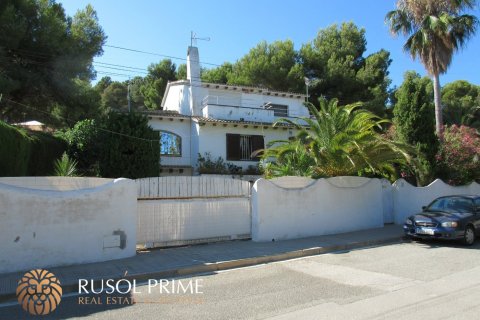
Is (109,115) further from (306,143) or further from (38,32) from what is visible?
(306,143)

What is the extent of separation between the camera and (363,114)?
14156 mm

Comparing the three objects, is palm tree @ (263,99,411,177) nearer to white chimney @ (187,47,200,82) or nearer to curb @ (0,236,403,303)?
curb @ (0,236,403,303)

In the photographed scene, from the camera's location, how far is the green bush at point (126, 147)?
18.2 meters

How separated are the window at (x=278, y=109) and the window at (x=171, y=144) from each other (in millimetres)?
7337

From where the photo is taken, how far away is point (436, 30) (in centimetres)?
2080

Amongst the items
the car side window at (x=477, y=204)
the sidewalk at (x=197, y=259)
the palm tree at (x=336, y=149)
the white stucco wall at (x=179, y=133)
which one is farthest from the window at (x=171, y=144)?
the car side window at (x=477, y=204)

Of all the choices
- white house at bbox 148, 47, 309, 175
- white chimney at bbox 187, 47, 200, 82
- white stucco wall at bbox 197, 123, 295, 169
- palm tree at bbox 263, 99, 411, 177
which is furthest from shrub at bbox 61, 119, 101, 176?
white chimney at bbox 187, 47, 200, 82

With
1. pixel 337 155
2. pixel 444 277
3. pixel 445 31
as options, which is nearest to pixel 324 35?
pixel 445 31

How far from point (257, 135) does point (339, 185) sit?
449 inches

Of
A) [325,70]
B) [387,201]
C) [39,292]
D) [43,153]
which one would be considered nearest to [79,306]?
[39,292]

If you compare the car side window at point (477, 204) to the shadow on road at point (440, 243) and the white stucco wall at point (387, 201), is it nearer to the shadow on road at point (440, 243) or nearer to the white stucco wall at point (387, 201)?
the shadow on road at point (440, 243)

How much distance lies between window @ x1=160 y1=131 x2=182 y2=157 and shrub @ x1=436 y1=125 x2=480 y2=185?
45.1ft

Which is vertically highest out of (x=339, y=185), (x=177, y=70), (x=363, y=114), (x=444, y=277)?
(x=177, y=70)

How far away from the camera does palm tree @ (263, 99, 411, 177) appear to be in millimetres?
13820
